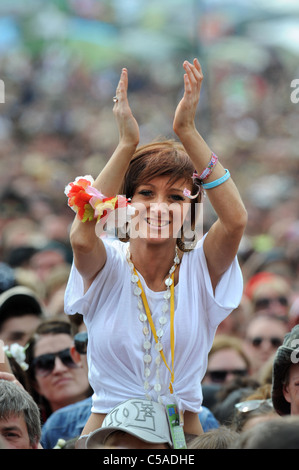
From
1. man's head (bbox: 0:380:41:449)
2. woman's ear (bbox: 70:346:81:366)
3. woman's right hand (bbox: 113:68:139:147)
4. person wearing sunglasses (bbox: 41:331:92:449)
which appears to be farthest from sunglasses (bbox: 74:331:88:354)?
woman's right hand (bbox: 113:68:139:147)

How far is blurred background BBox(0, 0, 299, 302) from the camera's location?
1534 centimetres

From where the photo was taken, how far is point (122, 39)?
2150 centimetres

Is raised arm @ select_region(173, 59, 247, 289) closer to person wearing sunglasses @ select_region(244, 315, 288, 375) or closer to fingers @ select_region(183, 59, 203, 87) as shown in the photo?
→ fingers @ select_region(183, 59, 203, 87)

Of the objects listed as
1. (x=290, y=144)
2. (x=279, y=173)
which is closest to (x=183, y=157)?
(x=279, y=173)

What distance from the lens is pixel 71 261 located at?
9.34 m

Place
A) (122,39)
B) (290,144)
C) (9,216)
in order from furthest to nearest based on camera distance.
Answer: (122,39)
(290,144)
(9,216)

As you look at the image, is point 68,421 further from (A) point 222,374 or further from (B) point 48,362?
(A) point 222,374

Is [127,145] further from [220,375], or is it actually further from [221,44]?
[221,44]

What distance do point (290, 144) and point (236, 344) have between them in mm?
13471

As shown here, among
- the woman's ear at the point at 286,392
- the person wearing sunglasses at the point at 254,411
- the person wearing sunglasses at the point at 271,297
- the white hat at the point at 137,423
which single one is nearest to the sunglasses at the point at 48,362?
the person wearing sunglasses at the point at 254,411

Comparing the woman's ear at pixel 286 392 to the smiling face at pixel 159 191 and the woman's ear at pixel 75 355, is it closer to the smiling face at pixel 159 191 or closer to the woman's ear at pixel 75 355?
the smiling face at pixel 159 191

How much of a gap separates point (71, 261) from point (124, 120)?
5862 millimetres

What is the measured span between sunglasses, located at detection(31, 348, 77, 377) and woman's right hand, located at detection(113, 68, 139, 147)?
209cm

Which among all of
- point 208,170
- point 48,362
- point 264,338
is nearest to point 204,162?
point 208,170
